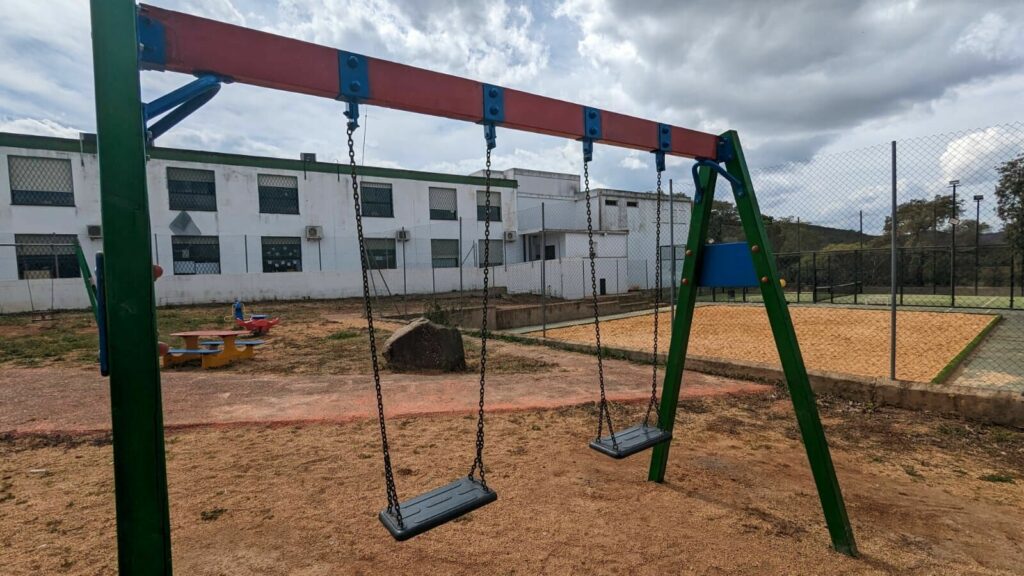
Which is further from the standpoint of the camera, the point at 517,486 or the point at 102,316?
the point at 517,486

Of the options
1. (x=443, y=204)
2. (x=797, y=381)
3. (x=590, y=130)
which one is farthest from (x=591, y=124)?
(x=443, y=204)

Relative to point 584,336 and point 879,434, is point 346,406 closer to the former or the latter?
point 879,434

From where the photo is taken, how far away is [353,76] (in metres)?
1.85

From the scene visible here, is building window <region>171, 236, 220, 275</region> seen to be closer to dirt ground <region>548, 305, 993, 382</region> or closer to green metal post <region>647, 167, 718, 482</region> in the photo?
dirt ground <region>548, 305, 993, 382</region>

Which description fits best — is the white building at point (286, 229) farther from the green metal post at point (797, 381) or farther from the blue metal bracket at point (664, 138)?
the green metal post at point (797, 381)

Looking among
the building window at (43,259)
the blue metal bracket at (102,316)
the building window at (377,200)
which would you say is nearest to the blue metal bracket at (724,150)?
the blue metal bracket at (102,316)

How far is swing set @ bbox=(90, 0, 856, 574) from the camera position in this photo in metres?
1.26

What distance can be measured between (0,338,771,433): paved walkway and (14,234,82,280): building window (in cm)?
1276

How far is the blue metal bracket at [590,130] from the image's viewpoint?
258 cm

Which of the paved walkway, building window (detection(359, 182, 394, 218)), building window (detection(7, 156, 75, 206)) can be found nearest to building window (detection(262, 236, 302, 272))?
building window (detection(359, 182, 394, 218))

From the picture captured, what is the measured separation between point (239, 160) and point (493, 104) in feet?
68.3

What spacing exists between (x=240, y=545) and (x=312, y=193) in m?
21.1

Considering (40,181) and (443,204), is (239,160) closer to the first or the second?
(40,181)

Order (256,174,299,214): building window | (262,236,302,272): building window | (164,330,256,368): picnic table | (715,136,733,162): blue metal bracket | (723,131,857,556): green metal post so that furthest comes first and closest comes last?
(256,174,299,214): building window, (262,236,302,272): building window, (164,330,256,368): picnic table, (715,136,733,162): blue metal bracket, (723,131,857,556): green metal post
